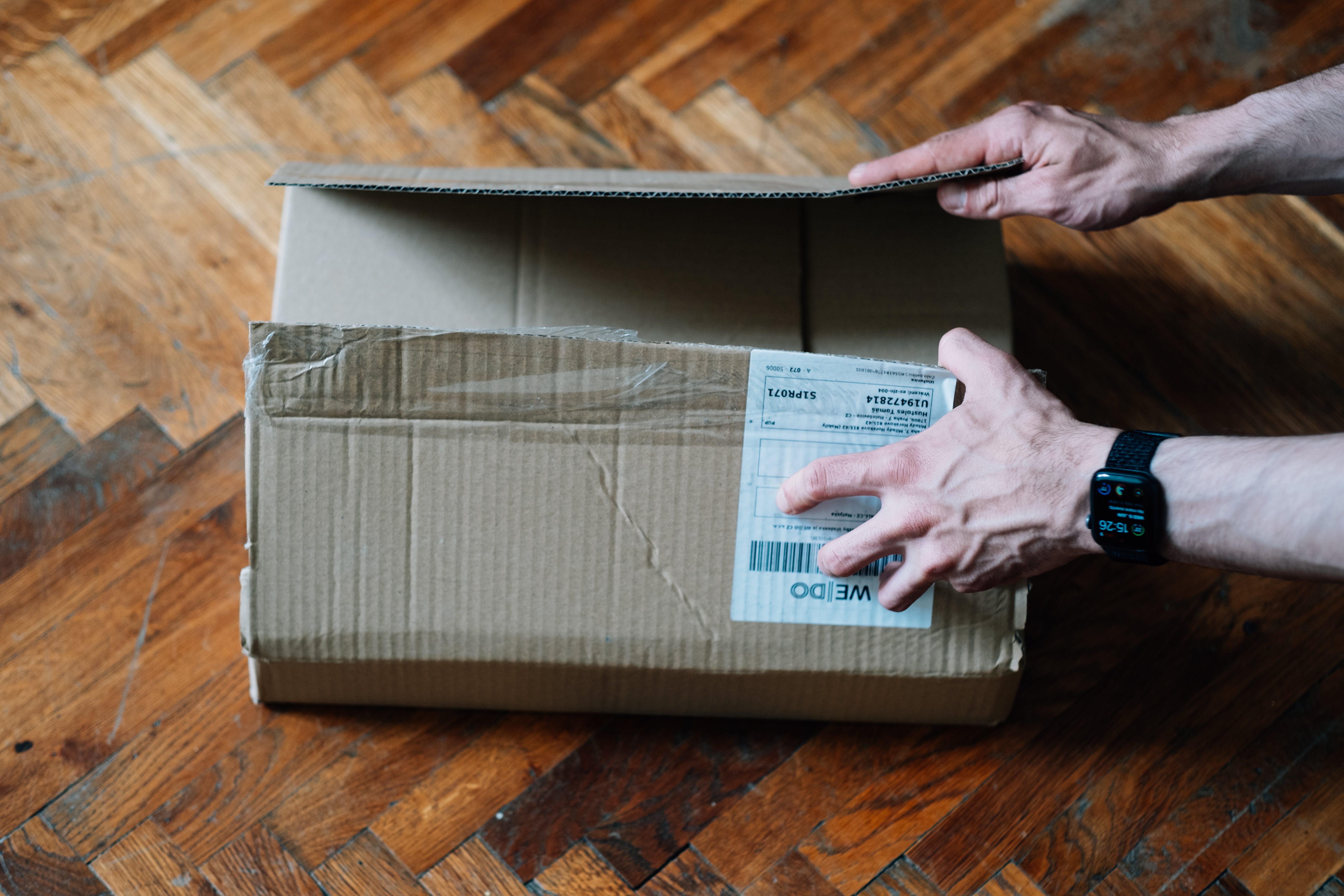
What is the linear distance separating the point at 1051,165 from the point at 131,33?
1.00 meters

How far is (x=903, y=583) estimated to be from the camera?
2.24 feet

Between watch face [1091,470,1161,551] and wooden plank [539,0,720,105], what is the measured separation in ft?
2.35

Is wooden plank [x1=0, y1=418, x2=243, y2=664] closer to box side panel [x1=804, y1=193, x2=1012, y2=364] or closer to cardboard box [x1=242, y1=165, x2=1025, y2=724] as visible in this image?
cardboard box [x1=242, y1=165, x2=1025, y2=724]

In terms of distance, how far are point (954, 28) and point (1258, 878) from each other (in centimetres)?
94

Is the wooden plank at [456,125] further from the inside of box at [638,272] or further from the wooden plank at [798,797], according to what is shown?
the wooden plank at [798,797]

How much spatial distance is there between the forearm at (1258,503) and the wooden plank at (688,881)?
0.48 meters

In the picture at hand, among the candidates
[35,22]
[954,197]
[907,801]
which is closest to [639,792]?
[907,801]

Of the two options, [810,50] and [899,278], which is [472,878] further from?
[810,50]

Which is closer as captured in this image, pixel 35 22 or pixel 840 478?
pixel 840 478

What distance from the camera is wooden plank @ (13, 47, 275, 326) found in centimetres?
95

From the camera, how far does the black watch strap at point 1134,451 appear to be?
0.61 metres

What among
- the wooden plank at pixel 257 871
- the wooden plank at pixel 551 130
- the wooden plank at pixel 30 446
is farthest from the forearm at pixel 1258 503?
the wooden plank at pixel 30 446

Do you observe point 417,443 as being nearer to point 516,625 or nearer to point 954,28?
point 516,625

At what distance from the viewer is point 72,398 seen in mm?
930
